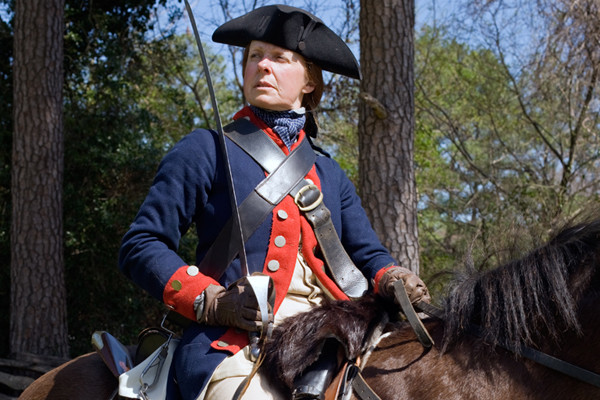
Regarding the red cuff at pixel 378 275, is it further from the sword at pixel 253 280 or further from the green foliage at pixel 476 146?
the green foliage at pixel 476 146

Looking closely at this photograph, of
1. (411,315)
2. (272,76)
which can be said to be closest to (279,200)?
(272,76)

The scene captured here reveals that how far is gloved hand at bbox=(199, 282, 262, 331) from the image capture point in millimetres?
2211

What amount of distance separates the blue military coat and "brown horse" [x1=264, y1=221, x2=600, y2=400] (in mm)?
249

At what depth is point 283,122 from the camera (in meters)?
2.74

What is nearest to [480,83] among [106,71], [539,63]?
[539,63]

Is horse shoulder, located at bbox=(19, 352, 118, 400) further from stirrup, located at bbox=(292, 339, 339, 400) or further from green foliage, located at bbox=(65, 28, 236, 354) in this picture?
green foliage, located at bbox=(65, 28, 236, 354)

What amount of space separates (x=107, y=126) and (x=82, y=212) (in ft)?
4.87

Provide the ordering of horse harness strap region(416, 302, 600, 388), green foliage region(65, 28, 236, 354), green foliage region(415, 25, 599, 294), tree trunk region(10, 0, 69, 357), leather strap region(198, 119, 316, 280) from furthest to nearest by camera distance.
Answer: green foliage region(415, 25, 599, 294) → green foliage region(65, 28, 236, 354) → tree trunk region(10, 0, 69, 357) → leather strap region(198, 119, 316, 280) → horse harness strap region(416, 302, 600, 388)

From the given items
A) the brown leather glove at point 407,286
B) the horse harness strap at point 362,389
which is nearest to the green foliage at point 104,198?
the brown leather glove at point 407,286

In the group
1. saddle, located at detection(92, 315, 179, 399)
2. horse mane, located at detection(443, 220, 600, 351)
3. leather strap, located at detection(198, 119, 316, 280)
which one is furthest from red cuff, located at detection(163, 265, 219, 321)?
horse mane, located at detection(443, 220, 600, 351)

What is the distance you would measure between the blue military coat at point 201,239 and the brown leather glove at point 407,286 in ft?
0.64

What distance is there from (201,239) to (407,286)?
816 millimetres

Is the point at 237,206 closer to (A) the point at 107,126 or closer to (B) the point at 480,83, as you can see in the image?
(A) the point at 107,126

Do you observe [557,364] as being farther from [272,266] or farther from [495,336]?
[272,266]
